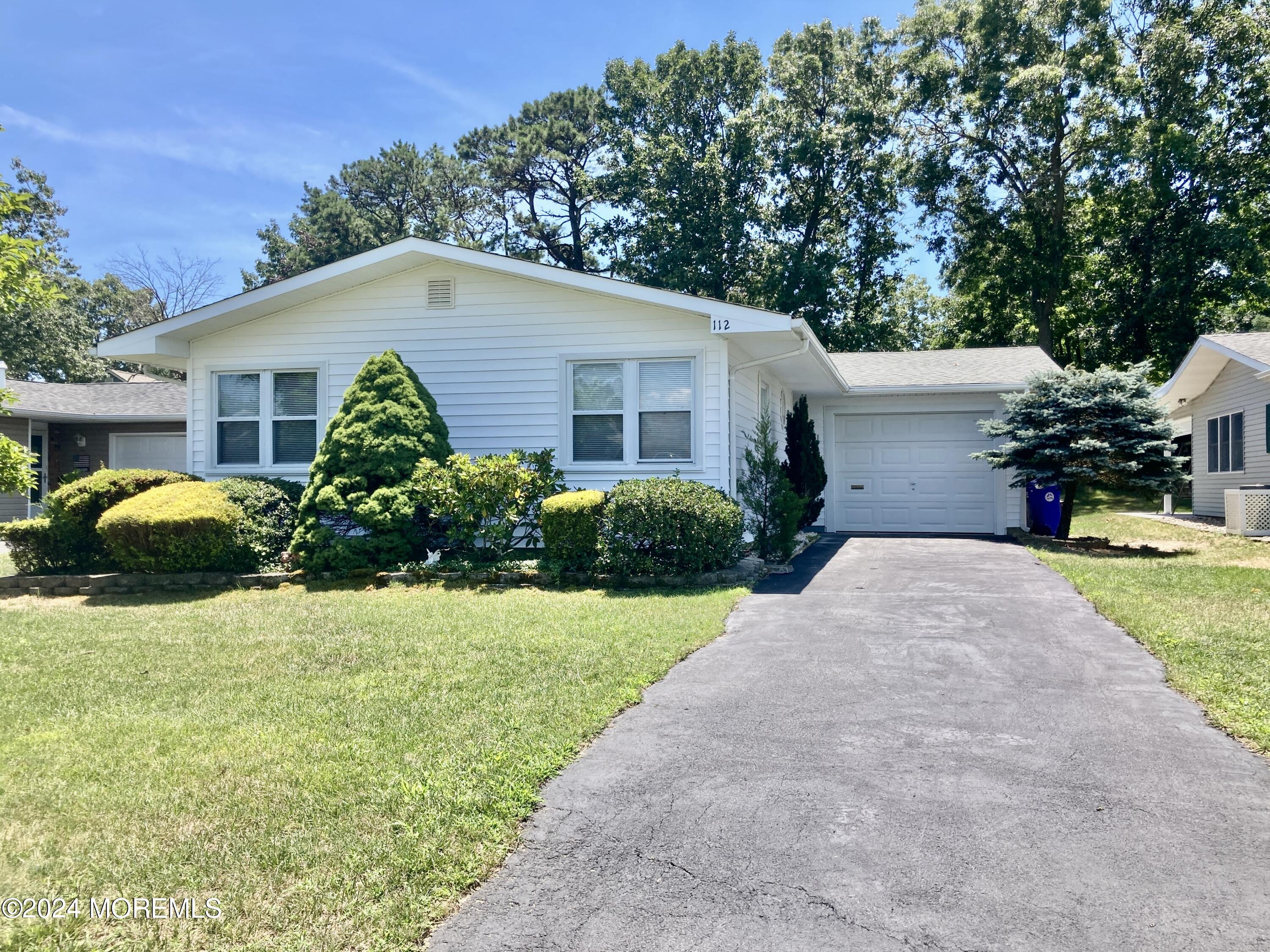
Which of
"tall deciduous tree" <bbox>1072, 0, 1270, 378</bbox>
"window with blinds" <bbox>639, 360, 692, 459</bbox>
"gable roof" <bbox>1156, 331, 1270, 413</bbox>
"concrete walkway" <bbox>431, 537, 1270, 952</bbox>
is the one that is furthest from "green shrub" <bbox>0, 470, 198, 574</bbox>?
"tall deciduous tree" <bbox>1072, 0, 1270, 378</bbox>

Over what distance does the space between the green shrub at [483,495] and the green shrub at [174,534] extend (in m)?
2.27

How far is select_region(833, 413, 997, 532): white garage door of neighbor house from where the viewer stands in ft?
53.9

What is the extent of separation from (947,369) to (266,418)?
503 inches

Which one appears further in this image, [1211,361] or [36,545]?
[1211,361]

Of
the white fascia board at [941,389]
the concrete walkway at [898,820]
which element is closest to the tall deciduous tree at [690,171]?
the white fascia board at [941,389]

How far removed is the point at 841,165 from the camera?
2984 cm

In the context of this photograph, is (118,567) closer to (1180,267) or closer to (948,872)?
(948,872)

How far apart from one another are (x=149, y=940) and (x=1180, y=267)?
31499 millimetres

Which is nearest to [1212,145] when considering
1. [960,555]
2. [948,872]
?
[960,555]

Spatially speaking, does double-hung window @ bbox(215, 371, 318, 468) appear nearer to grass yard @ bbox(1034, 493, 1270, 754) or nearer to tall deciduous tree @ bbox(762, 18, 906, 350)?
grass yard @ bbox(1034, 493, 1270, 754)

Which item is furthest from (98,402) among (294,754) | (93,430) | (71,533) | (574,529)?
(294,754)

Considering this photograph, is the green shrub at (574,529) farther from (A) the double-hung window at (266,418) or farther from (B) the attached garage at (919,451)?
(B) the attached garage at (919,451)

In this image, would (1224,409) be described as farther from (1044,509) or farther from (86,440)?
(86,440)

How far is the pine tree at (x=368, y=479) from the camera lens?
1002cm
